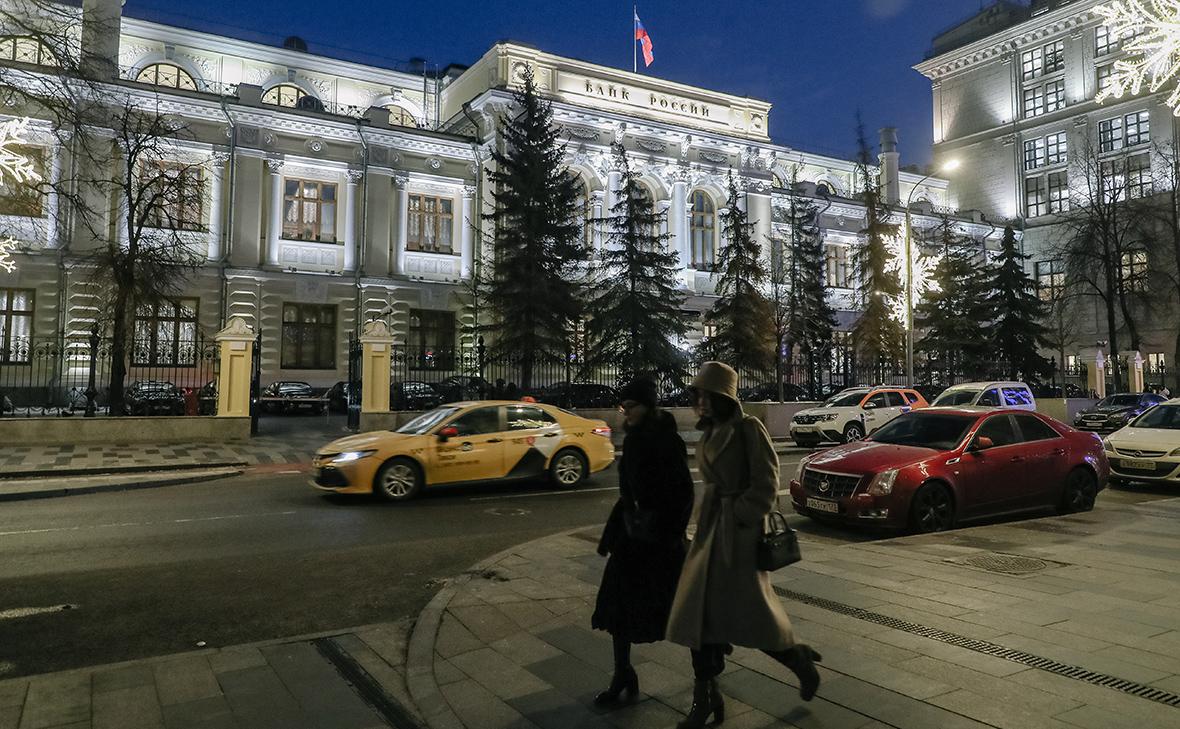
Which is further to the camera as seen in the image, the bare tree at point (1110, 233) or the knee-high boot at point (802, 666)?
the bare tree at point (1110, 233)

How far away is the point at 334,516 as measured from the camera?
32.7 feet

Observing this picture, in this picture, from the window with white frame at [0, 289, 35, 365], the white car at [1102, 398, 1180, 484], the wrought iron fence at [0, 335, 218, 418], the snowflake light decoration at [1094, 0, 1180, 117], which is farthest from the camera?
the window with white frame at [0, 289, 35, 365]

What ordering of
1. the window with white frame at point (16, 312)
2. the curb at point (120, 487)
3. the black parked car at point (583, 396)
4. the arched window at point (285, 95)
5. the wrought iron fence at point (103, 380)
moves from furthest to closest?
1. the arched window at point (285, 95)
2. the window with white frame at point (16, 312)
3. the black parked car at point (583, 396)
4. the wrought iron fence at point (103, 380)
5. the curb at point (120, 487)

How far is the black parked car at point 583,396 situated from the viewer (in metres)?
25.9

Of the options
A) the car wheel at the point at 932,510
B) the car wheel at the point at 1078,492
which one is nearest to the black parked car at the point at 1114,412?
the car wheel at the point at 1078,492

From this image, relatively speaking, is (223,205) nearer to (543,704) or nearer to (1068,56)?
(543,704)

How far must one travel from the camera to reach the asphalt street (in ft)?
17.6

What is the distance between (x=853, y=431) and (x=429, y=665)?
18.8m

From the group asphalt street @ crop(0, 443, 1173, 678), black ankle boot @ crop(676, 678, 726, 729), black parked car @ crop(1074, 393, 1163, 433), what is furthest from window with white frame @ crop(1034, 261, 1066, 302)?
black ankle boot @ crop(676, 678, 726, 729)

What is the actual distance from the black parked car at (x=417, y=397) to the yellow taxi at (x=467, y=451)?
11.7 m

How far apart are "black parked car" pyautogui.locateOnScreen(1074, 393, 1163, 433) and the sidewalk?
75.6ft

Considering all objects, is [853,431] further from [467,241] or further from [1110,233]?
[1110,233]

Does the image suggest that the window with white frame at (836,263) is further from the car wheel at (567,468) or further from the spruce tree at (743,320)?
the car wheel at (567,468)

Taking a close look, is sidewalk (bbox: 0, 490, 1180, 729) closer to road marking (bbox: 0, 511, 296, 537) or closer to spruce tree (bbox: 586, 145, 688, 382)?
road marking (bbox: 0, 511, 296, 537)
